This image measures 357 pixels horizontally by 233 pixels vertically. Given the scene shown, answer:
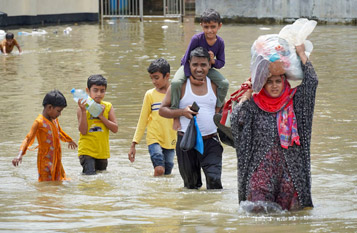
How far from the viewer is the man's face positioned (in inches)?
247

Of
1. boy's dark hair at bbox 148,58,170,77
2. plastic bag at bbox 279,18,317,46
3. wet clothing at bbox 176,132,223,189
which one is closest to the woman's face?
plastic bag at bbox 279,18,317,46

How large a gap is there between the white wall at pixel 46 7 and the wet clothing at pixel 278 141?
2902 centimetres

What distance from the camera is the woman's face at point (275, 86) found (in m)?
5.40

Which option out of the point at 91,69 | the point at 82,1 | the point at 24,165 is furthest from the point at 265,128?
the point at 82,1

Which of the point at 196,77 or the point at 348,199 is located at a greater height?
the point at 196,77

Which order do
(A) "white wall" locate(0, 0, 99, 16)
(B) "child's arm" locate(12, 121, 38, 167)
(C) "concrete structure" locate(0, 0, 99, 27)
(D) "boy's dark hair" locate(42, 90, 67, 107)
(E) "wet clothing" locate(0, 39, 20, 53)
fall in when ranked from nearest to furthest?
(B) "child's arm" locate(12, 121, 38, 167)
(D) "boy's dark hair" locate(42, 90, 67, 107)
(E) "wet clothing" locate(0, 39, 20, 53)
(C) "concrete structure" locate(0, 0, 99, 27)
(A) "white wall" locate(0, 0, 99, 16)

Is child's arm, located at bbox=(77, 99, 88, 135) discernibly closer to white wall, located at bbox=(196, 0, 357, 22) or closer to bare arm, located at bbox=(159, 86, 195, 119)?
bare arm, located at bbox=(159, 86, 195, 119)

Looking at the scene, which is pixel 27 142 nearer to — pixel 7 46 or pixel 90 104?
pixel 90 104

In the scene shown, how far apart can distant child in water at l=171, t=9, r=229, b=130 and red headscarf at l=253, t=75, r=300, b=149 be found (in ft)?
3.18

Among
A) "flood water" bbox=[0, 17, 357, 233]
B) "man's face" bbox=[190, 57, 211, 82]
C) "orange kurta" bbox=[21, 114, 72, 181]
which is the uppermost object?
"man's face" bbox=[190, 57, 211, 82]

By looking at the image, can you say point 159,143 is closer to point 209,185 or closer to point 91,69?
point 209,185

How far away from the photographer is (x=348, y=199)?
20.2ft

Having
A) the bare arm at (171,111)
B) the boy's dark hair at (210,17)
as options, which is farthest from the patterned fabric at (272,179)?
the boy's dark hair at (210,17)

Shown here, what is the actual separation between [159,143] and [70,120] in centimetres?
367
